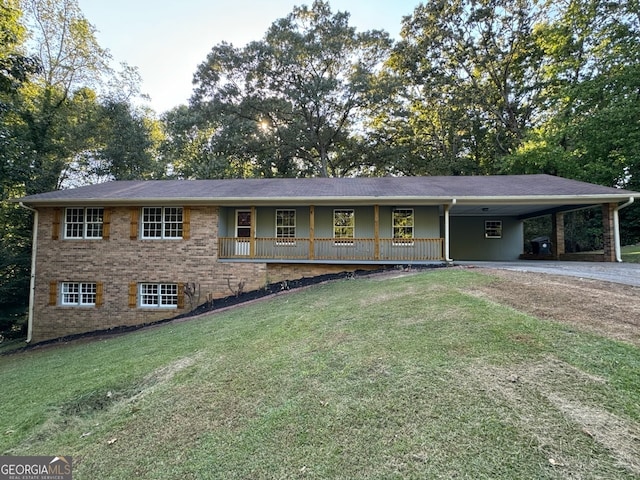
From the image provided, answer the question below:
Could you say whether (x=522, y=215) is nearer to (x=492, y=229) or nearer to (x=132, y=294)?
(x=492, y=229)

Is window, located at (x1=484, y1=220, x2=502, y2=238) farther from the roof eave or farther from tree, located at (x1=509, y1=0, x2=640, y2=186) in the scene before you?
tree, located at (x1=509, y1=0, x2=640, y2=186)

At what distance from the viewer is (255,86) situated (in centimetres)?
2588

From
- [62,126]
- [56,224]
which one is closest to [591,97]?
[56,224]

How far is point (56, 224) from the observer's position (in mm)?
12812

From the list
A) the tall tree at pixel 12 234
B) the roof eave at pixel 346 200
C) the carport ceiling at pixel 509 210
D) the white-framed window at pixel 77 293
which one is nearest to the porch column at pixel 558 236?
the carport ceiling at pixel 509 210

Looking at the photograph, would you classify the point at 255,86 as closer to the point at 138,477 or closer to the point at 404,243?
the point at 404,243

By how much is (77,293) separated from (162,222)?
167 inches

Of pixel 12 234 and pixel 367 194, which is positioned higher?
pixel 367 194

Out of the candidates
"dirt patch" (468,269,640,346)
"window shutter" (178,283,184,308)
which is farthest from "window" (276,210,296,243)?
"dirt patch" (468,269,640,346)

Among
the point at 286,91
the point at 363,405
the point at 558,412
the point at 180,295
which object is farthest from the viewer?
the point at 286,91

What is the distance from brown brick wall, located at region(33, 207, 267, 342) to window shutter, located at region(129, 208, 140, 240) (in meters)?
0.17

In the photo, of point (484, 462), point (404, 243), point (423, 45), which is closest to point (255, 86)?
point (423, 45)

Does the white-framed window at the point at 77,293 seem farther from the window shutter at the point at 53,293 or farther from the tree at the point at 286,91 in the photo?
the tree at the point at 286,91

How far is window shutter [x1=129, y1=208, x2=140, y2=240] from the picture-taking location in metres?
12.6
